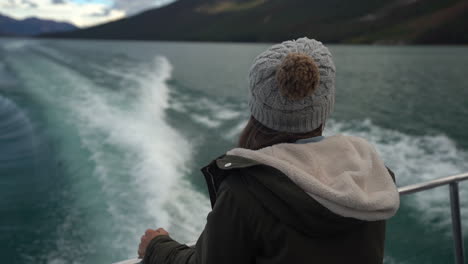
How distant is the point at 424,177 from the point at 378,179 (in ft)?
15.3

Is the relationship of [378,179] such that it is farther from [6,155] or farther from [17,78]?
[17,78]

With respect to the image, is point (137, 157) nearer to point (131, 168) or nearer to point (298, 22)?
point (131, 168)

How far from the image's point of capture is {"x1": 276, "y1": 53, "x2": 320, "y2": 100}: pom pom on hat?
73 cm

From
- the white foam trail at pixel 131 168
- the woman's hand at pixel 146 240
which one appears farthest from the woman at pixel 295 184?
the white foam trail at pixel 131 168

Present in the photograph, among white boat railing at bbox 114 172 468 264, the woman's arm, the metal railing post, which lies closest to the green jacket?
the woman's arm

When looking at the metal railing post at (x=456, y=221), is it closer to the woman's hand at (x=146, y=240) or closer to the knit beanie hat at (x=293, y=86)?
the knit beanie hat at (x=293, y=86)

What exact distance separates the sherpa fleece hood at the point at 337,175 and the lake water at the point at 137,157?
2.60 metres

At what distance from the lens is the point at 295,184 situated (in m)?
0.68

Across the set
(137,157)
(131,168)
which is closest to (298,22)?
(137,157)

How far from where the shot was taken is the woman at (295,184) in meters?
0.68

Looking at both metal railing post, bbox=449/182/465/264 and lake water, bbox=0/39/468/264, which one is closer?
metal railing post, bbox=449/182/465/264

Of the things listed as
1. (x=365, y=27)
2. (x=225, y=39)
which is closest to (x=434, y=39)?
(x=365, y=27)

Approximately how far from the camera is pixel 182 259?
0.85 m

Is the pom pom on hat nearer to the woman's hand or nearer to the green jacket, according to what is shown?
the green jacket
